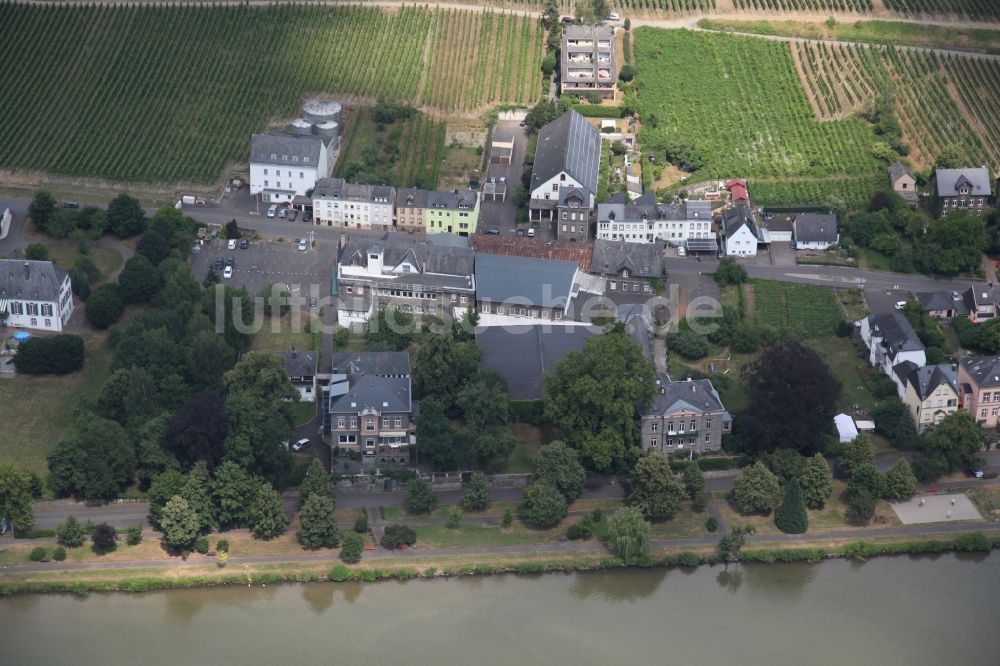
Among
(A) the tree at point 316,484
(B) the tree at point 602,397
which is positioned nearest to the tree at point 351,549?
(A) the tree at point 316,484

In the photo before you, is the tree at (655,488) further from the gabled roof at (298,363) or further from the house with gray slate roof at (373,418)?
the gabled roof at (298,363)

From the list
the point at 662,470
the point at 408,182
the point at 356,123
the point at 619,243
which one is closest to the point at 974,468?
the point at 662,470

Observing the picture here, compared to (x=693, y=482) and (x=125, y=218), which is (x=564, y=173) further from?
(x=693, y=482)

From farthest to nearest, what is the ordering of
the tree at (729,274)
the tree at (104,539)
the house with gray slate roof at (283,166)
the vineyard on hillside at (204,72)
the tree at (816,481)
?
1. the vineyard on hillside at (204,72)
2. the house with gray slate roof at (283,166)
3. the tree at (729,274)
4. the tree at (816,481)
5. the tree at (104,539)

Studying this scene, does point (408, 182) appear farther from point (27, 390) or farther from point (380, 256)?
point (27, 390)

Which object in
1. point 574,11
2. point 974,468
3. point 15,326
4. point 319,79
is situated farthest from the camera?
point 574,11

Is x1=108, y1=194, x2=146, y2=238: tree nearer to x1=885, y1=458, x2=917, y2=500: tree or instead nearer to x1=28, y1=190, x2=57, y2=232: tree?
x1=28, y1=190, x2=57, y2=232: tree
